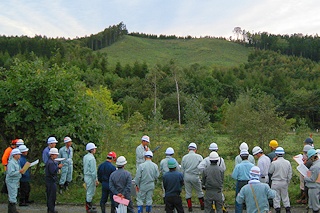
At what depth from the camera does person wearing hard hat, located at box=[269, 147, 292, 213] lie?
10.8 meters

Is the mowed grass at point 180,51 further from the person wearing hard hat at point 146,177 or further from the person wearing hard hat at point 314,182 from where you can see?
the person wearing hard hat at point 314,182

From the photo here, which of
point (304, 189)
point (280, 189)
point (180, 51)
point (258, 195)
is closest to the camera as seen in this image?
point (258, 195)

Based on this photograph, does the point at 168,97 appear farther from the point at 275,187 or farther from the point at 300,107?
the point at 275,187

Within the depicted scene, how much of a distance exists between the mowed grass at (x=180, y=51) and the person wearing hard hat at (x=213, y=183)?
113387 mm

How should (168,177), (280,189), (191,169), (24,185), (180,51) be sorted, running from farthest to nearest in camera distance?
1. (180,51)
2. (24,185)
3. (191,169)
4. (280,189)
5. (168,177)

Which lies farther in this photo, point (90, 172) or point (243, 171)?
point (90, 172)

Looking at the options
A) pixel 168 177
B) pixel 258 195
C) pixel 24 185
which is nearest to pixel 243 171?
pixel 168 177

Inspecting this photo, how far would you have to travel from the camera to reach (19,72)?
1375 cm

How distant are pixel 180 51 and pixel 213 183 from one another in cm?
14629

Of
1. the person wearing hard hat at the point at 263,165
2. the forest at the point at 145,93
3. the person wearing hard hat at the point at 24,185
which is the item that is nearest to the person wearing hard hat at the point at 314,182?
the person wearing hard hat at the point at 263,165

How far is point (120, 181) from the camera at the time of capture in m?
9.81

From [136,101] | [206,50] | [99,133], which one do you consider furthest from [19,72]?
[206,50]

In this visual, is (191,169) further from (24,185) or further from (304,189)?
(24,185)

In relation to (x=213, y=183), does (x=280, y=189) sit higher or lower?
lower
